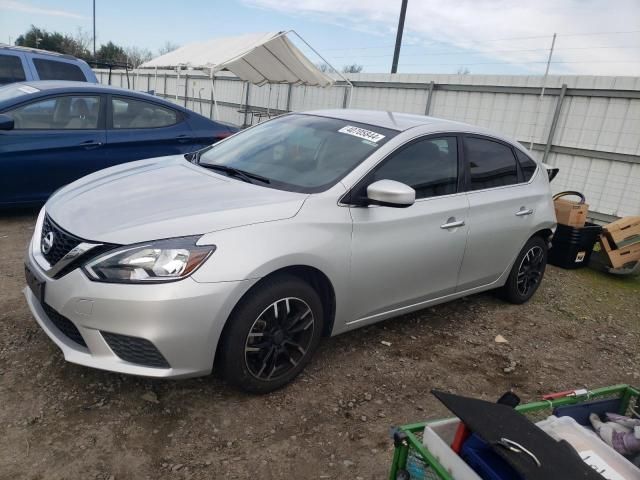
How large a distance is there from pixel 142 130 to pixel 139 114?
0.19 meters

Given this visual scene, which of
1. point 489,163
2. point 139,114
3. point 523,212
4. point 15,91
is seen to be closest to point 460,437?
point 489,163

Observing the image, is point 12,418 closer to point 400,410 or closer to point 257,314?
point 257,314

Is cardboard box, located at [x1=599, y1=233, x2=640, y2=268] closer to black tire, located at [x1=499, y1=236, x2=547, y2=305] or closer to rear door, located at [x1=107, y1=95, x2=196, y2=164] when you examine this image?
black tire, located at [x1=499, y1=236, x2=547, y2=305]

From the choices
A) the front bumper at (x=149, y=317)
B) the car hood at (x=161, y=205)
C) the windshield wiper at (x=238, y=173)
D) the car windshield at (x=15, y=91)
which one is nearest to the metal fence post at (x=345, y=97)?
the car windshield at (x=15, y=91)

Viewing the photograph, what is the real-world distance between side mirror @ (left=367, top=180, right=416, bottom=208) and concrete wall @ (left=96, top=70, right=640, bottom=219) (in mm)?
5676

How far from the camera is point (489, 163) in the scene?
3.93 m

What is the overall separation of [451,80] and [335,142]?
6439mm

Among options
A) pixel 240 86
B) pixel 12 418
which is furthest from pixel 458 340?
pixel 240 86

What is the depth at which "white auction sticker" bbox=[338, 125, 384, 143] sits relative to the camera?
322 centimetres

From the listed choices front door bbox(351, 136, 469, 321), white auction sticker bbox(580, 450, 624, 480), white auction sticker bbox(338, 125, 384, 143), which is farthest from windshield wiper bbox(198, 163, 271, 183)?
white auction sticker bbox(580, 450, 624, 480)

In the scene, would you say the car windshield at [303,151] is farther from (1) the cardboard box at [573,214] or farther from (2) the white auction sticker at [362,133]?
(1) the cardboard box at [573,214]

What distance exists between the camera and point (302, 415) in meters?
2.64

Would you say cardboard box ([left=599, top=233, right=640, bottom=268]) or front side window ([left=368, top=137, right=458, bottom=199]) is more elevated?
front side window ([left=368, top=137, right=458, bottom=199])

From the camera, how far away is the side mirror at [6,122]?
4.61 m
